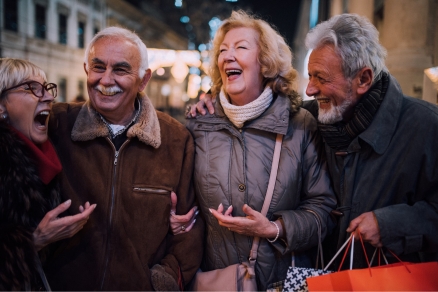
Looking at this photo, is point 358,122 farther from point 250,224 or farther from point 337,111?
point 250,224

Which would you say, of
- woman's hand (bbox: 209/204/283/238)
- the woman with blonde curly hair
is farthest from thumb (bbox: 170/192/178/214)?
woman's hand (bbox: 209/204/283/238)

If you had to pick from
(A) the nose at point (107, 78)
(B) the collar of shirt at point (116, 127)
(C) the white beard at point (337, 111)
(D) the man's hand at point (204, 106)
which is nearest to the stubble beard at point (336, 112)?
(C) the white beard at point (337, 111)

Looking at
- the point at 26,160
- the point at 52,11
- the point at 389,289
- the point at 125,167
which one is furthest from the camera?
the point at 52,11

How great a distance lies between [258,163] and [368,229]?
709 millimetres

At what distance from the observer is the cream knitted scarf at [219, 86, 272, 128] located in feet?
7.61

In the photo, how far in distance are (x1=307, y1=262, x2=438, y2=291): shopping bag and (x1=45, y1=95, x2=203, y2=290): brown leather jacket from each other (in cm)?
89

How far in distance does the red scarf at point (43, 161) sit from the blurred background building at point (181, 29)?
5.46 feet

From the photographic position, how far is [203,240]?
2402 mm

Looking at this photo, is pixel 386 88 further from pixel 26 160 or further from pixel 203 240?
pixel 26 160

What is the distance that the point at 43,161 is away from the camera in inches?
78.0

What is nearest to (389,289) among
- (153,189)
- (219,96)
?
(153,189)

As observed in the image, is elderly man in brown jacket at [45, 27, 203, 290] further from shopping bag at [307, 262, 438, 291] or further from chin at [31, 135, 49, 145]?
shopping bag at [307, 262, 438, 291]

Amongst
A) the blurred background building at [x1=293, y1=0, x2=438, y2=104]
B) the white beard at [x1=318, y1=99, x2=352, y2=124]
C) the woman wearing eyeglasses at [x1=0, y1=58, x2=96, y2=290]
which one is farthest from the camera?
the blurred background building at [x1=293, y1=0, x2=438, y2=104]

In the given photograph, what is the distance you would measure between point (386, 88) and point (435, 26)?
1.65 meters
